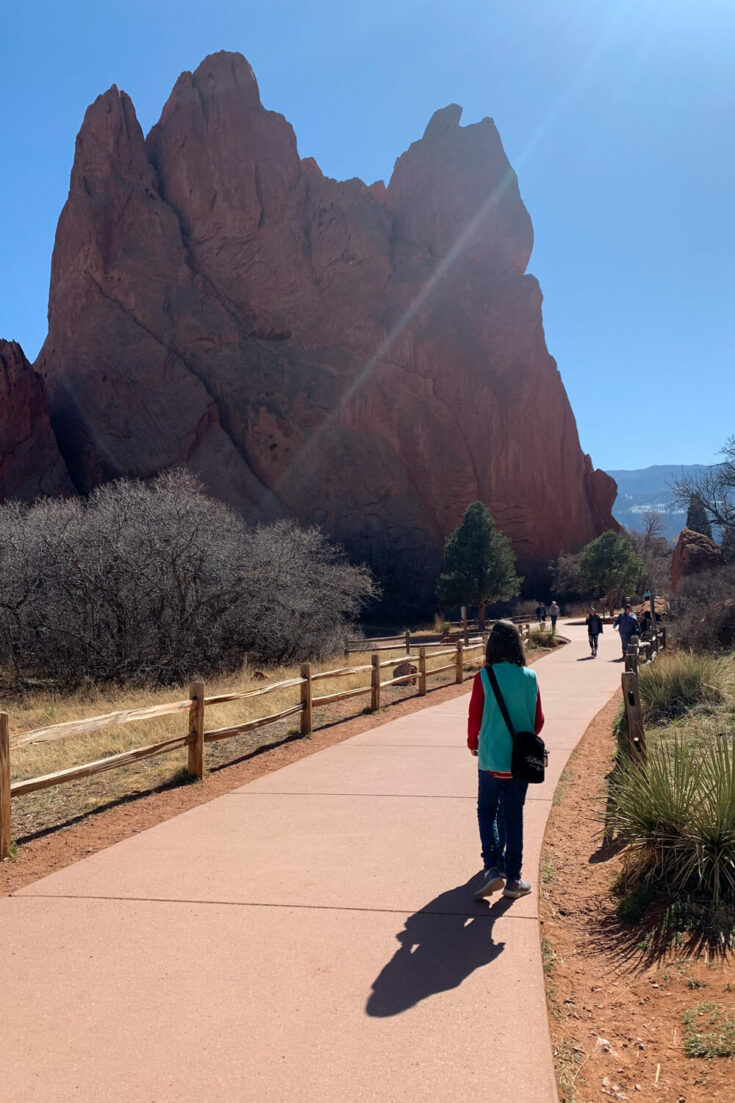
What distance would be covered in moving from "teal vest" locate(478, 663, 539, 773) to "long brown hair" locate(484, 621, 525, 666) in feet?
0.17

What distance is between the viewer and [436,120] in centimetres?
6506

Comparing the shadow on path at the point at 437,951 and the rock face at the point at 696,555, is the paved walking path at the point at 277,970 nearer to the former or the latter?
the shadow on path at the point at 437,951

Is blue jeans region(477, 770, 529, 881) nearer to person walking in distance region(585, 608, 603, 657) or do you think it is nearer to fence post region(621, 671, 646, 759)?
fence post region(621, 671, 646, 759)

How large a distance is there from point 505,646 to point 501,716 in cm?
43

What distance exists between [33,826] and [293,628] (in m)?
13.9

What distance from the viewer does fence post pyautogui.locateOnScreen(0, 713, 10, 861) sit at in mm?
5449

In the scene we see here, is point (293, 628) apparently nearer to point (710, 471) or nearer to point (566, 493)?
point (710, 471)

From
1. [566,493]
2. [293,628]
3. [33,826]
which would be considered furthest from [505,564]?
[33,826]

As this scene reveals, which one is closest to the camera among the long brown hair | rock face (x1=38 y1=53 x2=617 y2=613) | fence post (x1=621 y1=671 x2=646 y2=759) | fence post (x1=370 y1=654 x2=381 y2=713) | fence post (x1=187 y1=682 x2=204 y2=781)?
the long brown hair

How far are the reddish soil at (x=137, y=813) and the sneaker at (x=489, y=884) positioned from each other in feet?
9.51

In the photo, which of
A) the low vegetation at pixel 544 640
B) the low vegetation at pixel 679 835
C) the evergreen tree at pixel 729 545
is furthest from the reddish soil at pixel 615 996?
the evergreen tree at pixel 729 545

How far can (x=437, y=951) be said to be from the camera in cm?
390

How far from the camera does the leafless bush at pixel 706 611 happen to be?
60.2 feet

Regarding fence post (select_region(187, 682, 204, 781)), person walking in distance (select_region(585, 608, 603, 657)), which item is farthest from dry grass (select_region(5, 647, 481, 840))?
person walking in distance (select_region(585, 608, 603, 657))
